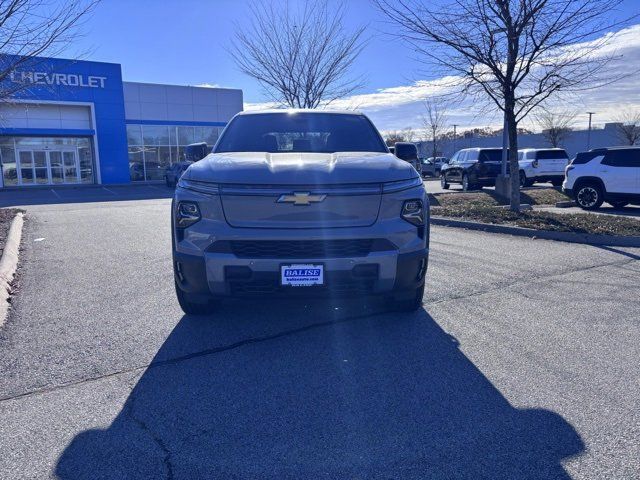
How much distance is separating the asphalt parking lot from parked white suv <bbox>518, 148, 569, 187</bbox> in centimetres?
1645

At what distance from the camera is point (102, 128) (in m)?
33.6

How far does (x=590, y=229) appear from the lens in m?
8.80

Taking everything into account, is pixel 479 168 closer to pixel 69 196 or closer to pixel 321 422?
pixel 321 422

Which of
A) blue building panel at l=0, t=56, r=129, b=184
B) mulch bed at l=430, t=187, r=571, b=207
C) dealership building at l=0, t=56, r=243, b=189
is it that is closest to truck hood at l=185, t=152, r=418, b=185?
mulch bed at l=430, t=187, r=571, b=207

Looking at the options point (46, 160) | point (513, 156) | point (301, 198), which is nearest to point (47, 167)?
point (46, 160)

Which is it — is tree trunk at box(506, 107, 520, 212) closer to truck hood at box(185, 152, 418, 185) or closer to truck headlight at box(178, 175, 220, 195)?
truck hood at box(185, 152, 418, 185)

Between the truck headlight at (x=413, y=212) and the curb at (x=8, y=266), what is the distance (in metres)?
3.66

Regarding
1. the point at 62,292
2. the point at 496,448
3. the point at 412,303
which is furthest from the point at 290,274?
the point at 62,292

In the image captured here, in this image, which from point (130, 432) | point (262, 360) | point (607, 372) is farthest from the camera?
point (262, 360)

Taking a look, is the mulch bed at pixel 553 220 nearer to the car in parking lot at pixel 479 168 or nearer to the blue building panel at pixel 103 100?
the car in parking lot at pixel 479 168

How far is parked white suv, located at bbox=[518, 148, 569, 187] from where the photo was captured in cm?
2093

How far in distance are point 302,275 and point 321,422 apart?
115cm

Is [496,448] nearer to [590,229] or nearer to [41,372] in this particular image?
[41,372]

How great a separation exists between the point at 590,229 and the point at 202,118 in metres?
33.2
